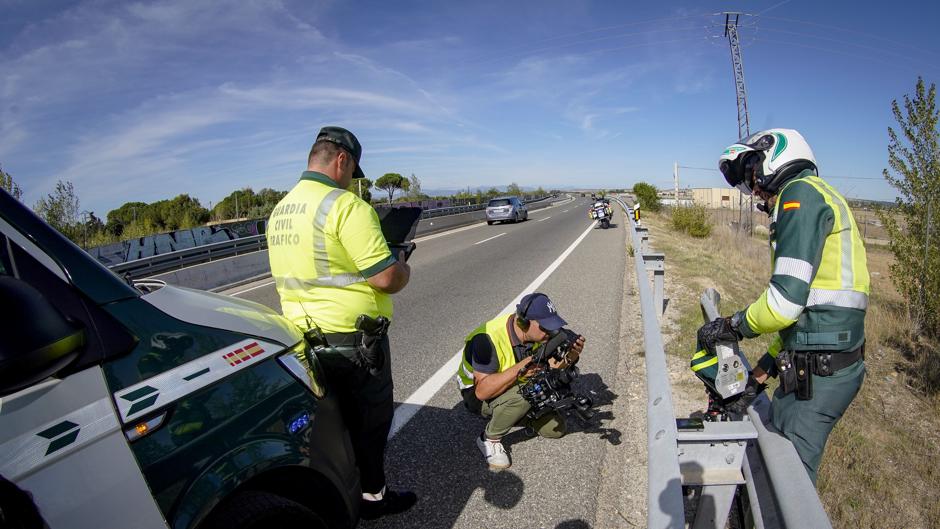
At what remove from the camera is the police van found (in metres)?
1.17

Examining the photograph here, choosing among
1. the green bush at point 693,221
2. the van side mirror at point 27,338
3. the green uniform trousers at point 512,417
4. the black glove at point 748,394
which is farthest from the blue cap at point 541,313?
the green bush at point 693,221

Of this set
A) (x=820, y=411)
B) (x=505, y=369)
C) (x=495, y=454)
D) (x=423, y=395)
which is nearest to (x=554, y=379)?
(x=505, y=369)

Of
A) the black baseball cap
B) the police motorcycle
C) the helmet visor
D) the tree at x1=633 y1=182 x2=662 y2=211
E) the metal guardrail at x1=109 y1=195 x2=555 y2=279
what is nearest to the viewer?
the black baseball cap

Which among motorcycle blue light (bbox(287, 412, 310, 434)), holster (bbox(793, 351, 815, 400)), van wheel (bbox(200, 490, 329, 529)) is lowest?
holster (bbox(793, 351, 815, 400))

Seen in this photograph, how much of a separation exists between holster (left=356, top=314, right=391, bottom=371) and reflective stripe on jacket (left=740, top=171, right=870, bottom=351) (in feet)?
5.58

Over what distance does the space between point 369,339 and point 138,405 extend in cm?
103

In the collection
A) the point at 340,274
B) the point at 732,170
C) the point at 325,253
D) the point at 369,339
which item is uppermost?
the point at 732,170

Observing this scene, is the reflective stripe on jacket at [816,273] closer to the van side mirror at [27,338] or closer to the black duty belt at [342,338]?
the black duty belt at [342,338]

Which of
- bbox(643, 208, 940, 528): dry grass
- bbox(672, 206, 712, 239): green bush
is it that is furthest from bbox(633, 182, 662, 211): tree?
bbox(643, 208, 940, 528): dry grass

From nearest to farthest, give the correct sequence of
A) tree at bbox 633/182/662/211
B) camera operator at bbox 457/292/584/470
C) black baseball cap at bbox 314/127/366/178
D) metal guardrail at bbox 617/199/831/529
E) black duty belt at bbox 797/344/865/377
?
metal guardrail at bbox 617/199/831/529, black duty belt at bbox 797/344/865/377, black baseball cap at bbox 314/127/366/178, camera operator at bbox 457/292/584/470, tree at bbox 633/182/662/211

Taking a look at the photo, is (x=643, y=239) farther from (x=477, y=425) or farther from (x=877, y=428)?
(x=477, y=425)

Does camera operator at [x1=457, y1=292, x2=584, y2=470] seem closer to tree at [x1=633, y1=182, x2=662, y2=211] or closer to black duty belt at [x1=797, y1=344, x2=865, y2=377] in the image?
black duty belt at [x1=797, y1=344, x2=865, y2=377]

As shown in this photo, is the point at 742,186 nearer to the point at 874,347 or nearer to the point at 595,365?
the point at 595,365

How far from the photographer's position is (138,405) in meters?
1.37
